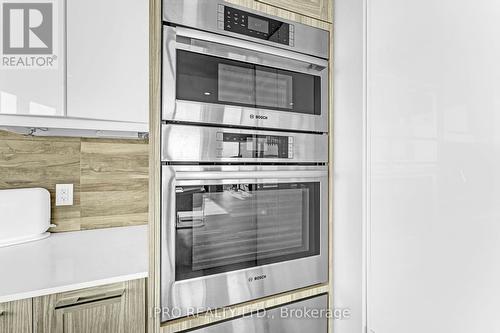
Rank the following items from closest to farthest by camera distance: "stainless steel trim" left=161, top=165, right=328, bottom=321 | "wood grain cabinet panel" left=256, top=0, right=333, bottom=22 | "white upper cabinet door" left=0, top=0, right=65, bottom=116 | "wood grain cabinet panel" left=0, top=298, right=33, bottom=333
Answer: "wood grain cabinet panel" left=0, top=298, right=33, bottom=333, "white upper cabinet door" left=0, top=0, right=65, bottom=116, "stainless steel trim" left=161, top=165, right=328, bottom=321, "wood grain cabinet panel" left=256, top=0, right=333, bottom=22

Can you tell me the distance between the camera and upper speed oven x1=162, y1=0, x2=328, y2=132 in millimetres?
1181

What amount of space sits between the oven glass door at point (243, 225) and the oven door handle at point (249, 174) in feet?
0.13

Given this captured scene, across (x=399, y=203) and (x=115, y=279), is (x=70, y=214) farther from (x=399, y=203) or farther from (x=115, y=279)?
(x=399, y=203)

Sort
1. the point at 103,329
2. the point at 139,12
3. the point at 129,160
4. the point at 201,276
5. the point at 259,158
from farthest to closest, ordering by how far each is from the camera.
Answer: the point at 129,160, the point at 259,158, the point at 201,276, the point at 139,12, the point at 103,329

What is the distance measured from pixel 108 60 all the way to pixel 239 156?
1.97ft

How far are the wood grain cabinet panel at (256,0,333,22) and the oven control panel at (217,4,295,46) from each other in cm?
8

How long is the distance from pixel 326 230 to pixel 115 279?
97cm

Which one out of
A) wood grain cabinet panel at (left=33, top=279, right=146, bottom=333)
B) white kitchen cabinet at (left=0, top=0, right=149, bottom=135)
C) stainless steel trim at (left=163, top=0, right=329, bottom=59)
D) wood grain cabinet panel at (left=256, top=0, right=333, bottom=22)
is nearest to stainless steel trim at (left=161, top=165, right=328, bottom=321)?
wood grain cabinet panel at (left=33, top=279, right=146, bottom=333)

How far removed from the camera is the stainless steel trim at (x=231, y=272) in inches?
45.5

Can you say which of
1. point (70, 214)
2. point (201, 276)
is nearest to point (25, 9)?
point (70, 214)

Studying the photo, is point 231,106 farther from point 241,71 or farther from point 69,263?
point 69,263

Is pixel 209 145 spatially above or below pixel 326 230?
above

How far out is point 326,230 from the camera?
5.03 ft

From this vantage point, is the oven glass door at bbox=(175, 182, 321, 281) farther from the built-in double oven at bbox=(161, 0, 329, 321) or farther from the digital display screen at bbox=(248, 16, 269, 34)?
the digital display screen at bbox=(248, 16, 269, 34)
